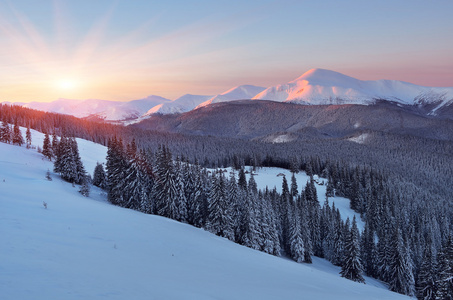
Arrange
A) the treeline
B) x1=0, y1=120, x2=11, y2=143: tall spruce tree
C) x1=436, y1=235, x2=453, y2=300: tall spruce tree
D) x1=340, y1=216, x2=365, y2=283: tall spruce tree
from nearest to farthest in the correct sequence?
x1=436, y1=235, x2=453, y2=300: tall spruce tree, the treeline, x1=340, y1=216, x2=365, y2=283: tall spruce tree, x1=0, y1=120, x2=11, y2=143: tall spruce tree

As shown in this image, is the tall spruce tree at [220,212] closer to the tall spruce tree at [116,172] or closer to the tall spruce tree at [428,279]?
the tall spruce tree at [116,172]

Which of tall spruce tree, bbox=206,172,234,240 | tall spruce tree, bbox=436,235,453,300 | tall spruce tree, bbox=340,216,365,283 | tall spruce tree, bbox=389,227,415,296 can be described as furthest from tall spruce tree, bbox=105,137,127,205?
tall spruce tree, bbox=389,227,415,296

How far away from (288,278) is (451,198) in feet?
517

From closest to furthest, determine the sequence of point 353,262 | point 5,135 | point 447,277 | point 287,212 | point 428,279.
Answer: point 447,277, point 428,279, point 353,262, point 287,212, point 5,135

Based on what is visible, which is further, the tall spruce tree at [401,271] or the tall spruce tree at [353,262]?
the tall spruce tree at [401,271]

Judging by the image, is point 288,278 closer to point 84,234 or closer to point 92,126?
point 84,234

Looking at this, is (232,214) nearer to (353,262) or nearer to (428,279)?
(353,262)

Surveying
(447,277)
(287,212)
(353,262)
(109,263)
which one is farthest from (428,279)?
(109,263)

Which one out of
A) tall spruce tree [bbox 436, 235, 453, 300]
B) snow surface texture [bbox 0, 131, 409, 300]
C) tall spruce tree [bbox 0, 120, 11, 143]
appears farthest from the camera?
tall spruce tree [bbox 0, 120, 11, 143]

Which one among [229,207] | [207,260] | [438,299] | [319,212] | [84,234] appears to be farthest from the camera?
[319,212]

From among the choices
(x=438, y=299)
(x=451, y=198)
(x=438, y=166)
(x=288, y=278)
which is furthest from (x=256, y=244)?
(x=438, y=166)

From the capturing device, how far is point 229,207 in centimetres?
4184

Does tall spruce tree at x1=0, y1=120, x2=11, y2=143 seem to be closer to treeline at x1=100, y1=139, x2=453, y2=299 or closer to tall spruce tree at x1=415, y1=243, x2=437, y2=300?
treeline at x1=100, y1=139, x2=453, y2=299

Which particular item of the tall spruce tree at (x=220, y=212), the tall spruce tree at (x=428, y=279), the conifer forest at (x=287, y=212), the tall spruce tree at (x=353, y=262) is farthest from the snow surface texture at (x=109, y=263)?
the tall spruce tree at (x=428, y=279)
